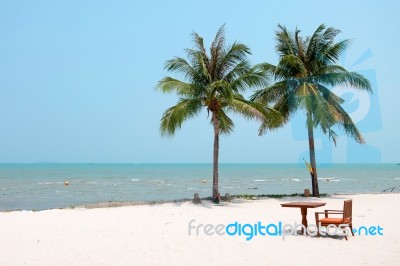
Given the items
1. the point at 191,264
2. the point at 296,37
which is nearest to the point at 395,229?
the point at 191,264

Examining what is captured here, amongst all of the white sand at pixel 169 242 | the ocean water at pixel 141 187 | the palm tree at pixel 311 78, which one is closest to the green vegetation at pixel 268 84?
the palm tree at pixel 311 78

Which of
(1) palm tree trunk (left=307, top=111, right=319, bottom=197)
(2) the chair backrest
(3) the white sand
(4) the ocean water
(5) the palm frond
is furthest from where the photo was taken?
(4) the ocean water

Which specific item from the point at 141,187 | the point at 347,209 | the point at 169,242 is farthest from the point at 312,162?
the point at 141,187

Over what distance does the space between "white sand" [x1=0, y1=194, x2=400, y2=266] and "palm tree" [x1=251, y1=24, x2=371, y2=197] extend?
673 centimetres

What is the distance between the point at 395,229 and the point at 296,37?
12867 mm

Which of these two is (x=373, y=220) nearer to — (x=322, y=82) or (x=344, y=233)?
(x=344, y=233)

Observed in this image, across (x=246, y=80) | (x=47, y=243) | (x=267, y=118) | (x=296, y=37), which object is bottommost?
(x=47, y=243)

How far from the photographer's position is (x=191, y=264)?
7387 mm

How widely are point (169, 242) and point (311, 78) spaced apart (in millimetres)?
14083

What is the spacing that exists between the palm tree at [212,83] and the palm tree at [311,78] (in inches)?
100

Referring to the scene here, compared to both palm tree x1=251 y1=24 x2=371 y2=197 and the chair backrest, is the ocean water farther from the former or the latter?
the chair backrest

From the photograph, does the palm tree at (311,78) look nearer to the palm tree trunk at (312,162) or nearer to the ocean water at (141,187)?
the palm tree trunk at (312,162)

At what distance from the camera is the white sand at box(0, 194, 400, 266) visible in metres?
7.73

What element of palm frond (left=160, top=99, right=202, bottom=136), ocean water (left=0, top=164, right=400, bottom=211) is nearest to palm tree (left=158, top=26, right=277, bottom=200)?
palm frond (left=160, top=99, right=202, bottom=136)
